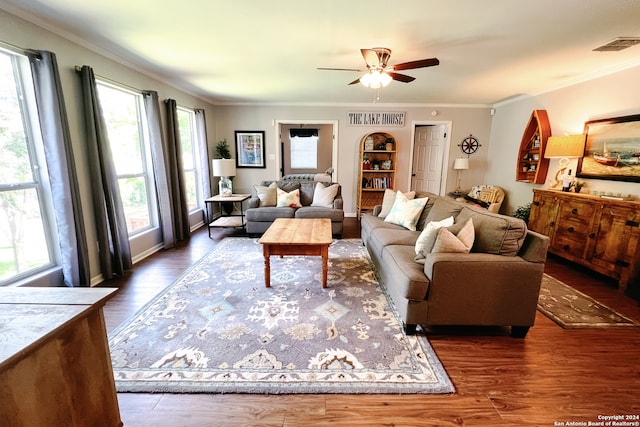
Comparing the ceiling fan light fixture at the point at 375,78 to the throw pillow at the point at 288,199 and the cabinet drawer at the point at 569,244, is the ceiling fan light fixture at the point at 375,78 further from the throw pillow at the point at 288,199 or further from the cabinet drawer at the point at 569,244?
the cabinet drawer at the point at 569,244

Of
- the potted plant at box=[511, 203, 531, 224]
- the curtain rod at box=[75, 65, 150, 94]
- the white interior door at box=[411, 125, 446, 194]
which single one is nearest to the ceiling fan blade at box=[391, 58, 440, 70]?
the curtain rod at box=[75, 65, 150, 94]

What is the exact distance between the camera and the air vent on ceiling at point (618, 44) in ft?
8.36

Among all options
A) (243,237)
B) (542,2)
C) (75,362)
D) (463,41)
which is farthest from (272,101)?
(75,362)

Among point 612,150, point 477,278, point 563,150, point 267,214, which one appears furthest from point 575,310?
point 267,214

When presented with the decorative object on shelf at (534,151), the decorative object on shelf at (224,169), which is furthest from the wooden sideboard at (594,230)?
the decorative object on shelf at (224,169)

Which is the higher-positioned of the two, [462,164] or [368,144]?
[368,144]

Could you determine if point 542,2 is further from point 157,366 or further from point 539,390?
point 157,366

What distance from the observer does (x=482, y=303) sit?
A: 2.01 m

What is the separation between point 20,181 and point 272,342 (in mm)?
2536

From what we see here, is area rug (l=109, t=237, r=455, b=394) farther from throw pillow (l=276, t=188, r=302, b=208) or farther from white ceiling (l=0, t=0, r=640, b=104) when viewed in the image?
white ceiling (l=0, t=0, r=640, b=104)

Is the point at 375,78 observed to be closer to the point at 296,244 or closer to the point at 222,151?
the point at 296,244

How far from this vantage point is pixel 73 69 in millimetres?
2658

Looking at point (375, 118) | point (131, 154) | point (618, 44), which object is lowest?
point (131, 154)

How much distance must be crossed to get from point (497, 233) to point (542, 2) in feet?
5.57
